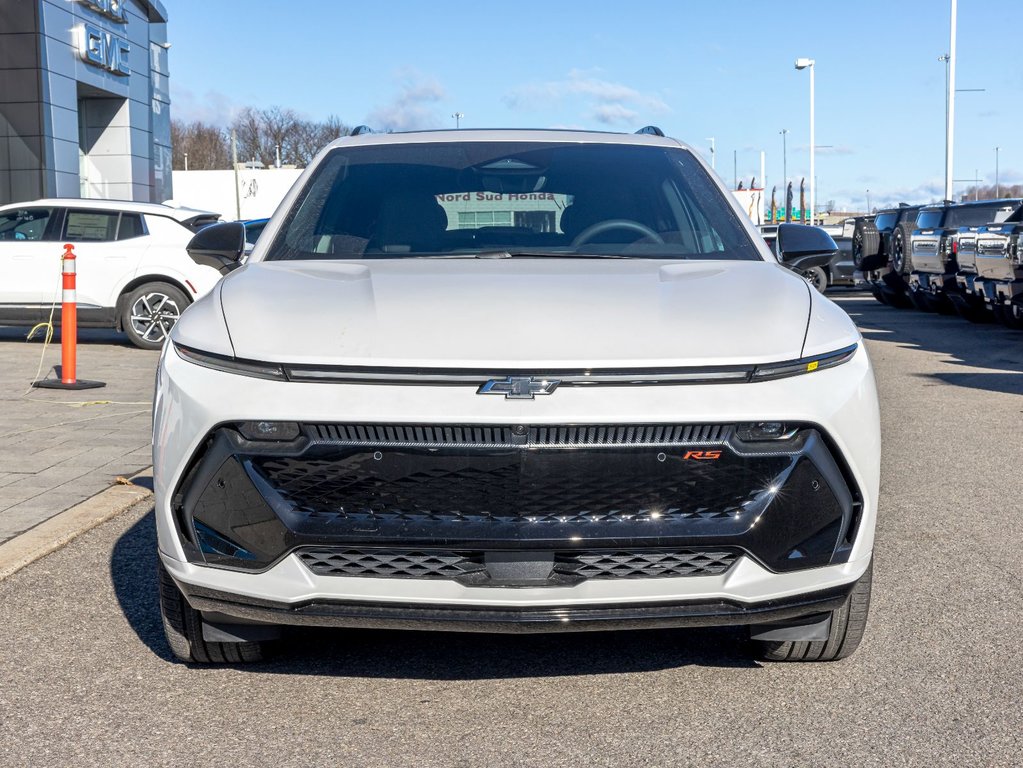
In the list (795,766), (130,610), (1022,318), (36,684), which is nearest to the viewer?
(795,766)

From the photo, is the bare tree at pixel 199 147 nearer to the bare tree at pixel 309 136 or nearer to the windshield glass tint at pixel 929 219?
the bare tree at pixel 309 136

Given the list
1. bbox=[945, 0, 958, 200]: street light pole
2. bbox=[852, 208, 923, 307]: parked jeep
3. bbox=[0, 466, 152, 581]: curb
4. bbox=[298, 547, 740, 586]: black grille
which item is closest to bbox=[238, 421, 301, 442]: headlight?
bbox=[298, 547, 740, 586]: black grille

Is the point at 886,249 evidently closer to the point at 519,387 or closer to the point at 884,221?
the point at 884,221

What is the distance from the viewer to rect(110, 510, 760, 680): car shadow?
3.90m

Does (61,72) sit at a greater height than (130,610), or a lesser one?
greater

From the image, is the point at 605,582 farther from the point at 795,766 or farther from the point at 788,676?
the point at 788,676

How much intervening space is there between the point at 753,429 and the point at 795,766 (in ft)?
2.66

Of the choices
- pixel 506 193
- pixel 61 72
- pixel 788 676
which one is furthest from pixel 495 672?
pixel 61 72

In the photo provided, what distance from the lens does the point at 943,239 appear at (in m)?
19.2

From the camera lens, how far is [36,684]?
12.4ft

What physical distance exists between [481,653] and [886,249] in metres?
20.1

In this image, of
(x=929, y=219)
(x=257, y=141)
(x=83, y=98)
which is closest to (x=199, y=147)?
(x=257, y=141)

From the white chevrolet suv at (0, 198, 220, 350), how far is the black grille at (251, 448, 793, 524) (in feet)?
39.1

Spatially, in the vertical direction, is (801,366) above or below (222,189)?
below
